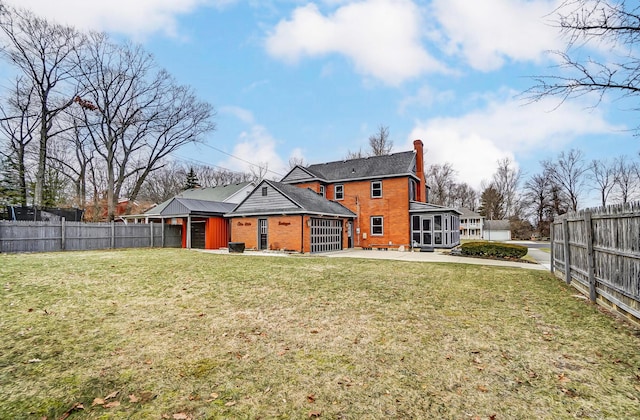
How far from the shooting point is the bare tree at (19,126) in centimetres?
2375

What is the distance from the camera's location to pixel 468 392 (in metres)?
2.95

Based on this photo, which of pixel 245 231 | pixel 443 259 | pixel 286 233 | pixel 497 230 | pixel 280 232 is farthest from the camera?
pixel 497 230

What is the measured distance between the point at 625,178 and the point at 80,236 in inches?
2303

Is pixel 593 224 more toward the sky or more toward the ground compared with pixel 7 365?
more toward the sky

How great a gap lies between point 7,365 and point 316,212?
50.1 feet

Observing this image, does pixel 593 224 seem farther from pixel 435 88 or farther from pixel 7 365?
pixel 435 88

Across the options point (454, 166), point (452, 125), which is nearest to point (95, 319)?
point (452, 125)

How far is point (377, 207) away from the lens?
2281 centimetres

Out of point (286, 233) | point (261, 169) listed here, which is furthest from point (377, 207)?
point (261, 169)

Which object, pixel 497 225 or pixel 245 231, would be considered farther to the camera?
pixel 497 225

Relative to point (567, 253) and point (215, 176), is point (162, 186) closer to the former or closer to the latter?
point (215, 176)

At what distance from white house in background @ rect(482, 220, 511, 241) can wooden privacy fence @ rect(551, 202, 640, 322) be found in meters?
41.9

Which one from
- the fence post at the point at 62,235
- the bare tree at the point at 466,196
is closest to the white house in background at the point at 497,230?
the bare tree at the point at 466,196

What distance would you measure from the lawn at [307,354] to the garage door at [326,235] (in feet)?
38.1
